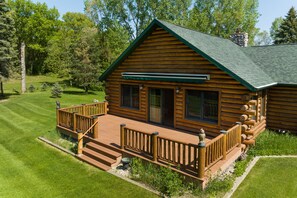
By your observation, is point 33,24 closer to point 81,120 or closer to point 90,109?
point 90,109

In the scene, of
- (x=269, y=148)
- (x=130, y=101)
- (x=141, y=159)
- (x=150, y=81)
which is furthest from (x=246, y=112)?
(x=130, y=101)

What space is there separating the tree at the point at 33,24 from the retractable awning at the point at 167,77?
45.7 metres

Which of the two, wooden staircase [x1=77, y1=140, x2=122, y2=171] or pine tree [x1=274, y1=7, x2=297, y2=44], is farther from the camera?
pine tree [x1=274, y1=7, x2=297, y2=44]

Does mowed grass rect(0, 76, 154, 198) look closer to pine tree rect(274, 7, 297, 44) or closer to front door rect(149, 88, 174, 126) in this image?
front door rect(149, 88, 174, 126)

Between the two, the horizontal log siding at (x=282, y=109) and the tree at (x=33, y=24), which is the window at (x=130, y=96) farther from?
the tree at (x=33, y=24)

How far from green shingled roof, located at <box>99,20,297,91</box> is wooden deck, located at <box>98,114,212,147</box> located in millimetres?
3259

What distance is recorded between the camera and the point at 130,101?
15.4 m

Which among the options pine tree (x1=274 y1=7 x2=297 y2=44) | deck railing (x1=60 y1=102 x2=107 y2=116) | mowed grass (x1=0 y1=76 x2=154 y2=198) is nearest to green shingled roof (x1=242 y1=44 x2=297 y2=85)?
mowed grass (x1=0 y1=76 x2=154 y2=198)

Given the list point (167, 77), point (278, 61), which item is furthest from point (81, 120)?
point (278, 61)

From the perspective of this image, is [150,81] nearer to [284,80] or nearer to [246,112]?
[246,112]

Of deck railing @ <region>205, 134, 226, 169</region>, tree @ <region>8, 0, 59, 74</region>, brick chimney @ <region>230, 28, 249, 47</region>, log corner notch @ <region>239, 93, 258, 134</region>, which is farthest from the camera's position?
tree @ <region>8, 0, 59, 74</region>

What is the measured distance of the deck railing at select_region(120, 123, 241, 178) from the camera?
23.7ft

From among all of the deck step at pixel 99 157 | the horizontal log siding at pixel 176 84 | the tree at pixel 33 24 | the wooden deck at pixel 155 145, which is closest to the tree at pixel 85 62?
the horizontal log siding at pixel 176 84

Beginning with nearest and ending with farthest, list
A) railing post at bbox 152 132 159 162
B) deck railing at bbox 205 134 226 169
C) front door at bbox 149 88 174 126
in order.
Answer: deck railing at bbox 205 134 226 169
railing post at bbox 152 132 159 162
front door at bbox 149 88 174 126
